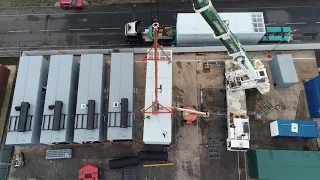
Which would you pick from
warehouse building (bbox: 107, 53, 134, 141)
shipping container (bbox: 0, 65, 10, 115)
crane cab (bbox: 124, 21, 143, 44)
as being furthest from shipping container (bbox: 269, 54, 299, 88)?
shipping container (bbox: 0, 65, 10, 115)

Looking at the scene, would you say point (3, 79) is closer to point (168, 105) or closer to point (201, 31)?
point (168, 105)

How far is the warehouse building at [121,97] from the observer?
50.4 metres

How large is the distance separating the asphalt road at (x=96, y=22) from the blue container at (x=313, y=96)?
11.7 meters

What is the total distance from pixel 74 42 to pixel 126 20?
11.8 meters

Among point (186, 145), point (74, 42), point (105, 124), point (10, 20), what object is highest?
point (10, 20)

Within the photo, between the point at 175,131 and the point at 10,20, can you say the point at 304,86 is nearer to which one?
the point at 175,131

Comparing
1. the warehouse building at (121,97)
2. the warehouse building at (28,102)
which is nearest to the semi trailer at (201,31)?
the warehouse building at (121,97)

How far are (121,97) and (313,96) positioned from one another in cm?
3404

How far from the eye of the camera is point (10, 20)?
216ft

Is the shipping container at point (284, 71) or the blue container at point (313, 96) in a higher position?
the shipping container at point (284, 71)

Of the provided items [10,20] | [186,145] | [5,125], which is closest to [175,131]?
→ [186,145]

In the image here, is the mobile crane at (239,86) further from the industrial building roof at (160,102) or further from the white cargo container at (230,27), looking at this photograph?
the industrial building roof at (160,102)

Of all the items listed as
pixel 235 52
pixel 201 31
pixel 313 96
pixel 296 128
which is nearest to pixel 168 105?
pixel 235 52

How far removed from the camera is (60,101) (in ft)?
170
